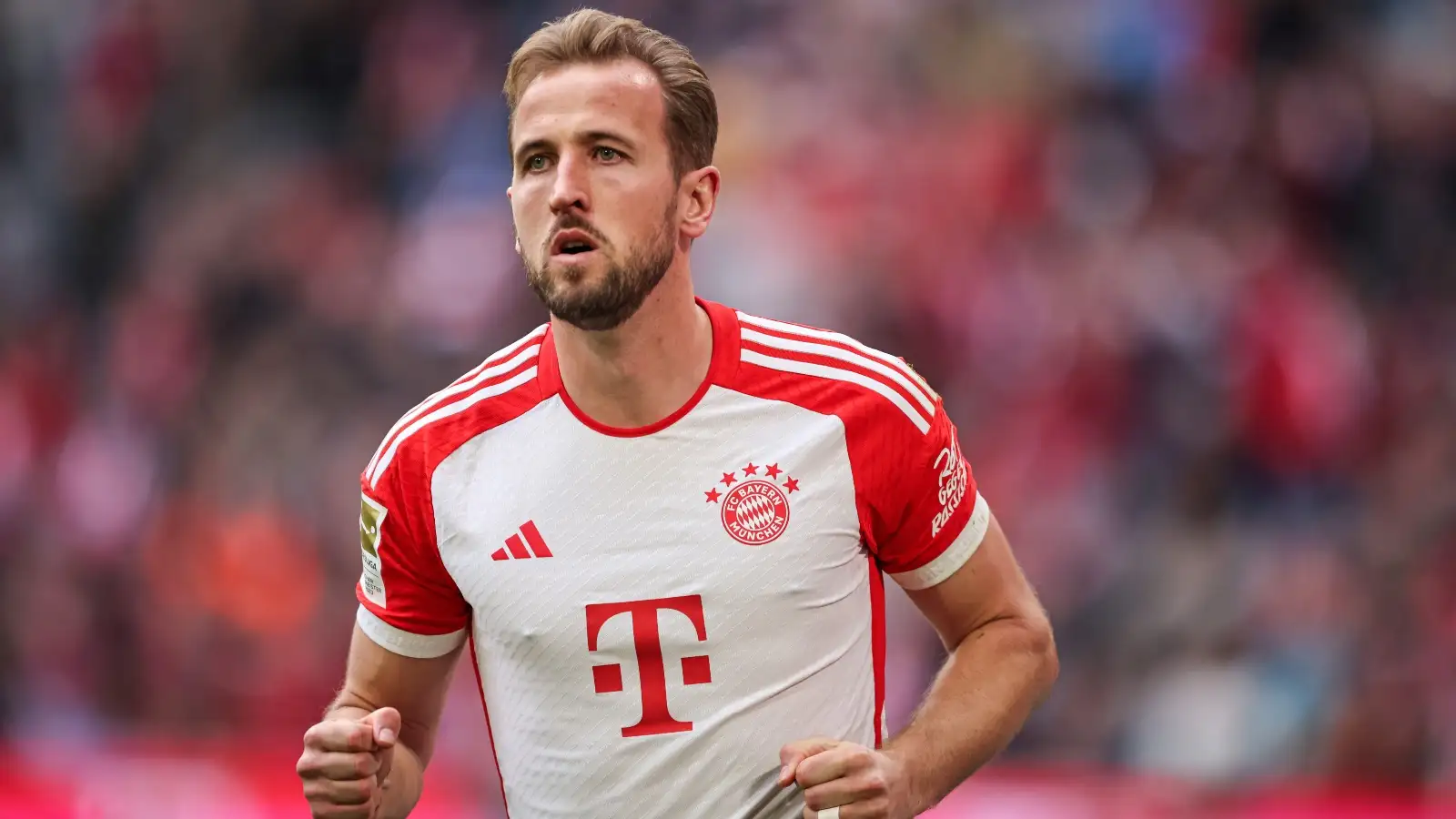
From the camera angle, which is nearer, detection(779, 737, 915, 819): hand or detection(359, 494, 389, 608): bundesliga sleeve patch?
detection(779, 737, 915, 819): hand

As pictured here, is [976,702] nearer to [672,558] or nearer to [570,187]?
[672,558]

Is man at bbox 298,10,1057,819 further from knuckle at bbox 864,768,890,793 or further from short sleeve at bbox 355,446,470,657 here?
knuckle at bbox 864,768,890,793

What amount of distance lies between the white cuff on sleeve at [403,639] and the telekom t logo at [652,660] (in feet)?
1.23


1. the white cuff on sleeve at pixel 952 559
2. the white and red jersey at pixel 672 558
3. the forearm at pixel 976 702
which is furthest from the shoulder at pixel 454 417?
the forearm at pixel 976 702

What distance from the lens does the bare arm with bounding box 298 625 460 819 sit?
320 cm

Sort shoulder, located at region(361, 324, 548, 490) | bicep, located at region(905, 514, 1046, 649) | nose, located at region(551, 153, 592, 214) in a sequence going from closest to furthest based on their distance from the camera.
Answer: nose, located at region(551, 153, 592, 214)
shoulder, located at region(361, 324, 548, 490)
bicep, located at region(905, 514, 1046, 649)

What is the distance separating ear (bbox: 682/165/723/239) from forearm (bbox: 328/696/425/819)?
1.16 m

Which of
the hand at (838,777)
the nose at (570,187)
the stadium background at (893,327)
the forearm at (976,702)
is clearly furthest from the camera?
the stadium background at (893,327)

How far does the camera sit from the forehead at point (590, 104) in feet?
11.2

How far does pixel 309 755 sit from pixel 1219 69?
680 cm

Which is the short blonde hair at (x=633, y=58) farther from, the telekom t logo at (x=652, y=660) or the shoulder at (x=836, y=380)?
the telekom t logo at (x=652, y=660)

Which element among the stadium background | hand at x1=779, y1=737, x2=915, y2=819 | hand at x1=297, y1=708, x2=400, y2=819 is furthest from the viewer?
the stadium background

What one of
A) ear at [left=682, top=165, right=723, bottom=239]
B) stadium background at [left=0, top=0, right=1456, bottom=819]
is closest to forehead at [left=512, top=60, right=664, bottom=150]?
ear at [left=682, top=165, right=723, bottom=239]

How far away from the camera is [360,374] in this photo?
9.29 m
